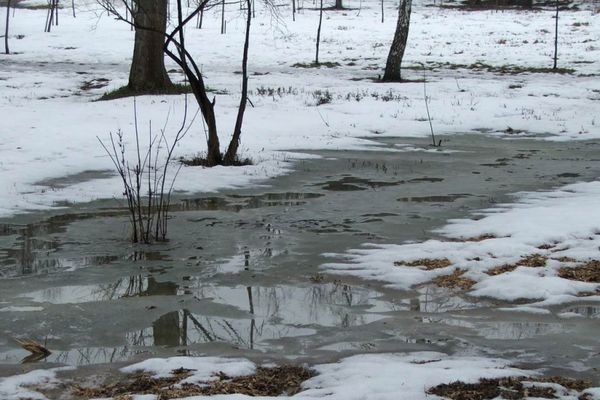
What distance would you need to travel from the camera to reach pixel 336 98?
17.5 meters

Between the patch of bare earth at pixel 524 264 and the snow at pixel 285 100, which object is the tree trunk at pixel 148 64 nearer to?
the snow at pixel 285 100

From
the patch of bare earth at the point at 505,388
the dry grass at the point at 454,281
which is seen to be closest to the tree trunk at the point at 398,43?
the dry grass at the point at 454,281

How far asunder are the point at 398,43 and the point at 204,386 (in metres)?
17.9

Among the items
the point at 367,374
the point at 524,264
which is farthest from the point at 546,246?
the point at 367,374

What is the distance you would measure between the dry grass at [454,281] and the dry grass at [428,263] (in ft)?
0.72

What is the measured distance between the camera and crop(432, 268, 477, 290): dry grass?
5.52m

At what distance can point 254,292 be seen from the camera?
5.40 meters

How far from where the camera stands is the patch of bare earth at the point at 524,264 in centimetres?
580

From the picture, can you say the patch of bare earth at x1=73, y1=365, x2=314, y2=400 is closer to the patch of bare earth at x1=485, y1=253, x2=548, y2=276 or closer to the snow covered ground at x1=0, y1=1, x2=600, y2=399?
the snow covered ground at x1=0, y1=1, x2=600, y2=399

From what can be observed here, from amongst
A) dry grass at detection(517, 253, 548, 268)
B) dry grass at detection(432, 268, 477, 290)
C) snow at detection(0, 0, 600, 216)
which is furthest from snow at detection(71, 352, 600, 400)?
snow at detection(0, 0, 600, 216)

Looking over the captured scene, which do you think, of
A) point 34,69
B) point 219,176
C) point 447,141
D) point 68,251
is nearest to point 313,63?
point 34,69

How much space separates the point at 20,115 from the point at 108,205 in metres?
7.30

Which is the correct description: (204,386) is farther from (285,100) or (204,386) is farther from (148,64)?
(148,64)

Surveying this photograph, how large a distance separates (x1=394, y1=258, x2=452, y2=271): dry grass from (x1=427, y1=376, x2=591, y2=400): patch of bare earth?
224 centimetres
